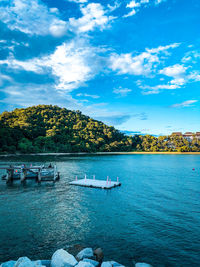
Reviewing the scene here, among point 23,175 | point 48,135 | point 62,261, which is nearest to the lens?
point 62,261

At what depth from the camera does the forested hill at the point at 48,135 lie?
114 m

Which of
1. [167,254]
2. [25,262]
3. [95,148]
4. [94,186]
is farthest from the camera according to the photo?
[95,148]

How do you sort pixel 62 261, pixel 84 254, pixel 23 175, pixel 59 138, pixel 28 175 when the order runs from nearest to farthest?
pixel 62 261, pixel 84 254, pixel 23 175, pixel 28 175, pixel 59 138

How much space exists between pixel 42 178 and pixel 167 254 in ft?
101

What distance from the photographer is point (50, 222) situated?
16734 mm

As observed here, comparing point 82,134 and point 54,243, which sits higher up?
point 82,134

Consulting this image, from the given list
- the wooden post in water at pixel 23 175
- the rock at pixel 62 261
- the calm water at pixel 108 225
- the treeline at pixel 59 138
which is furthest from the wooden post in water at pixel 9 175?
the treeline at pixel 59 138

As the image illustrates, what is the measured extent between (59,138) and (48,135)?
10.4m

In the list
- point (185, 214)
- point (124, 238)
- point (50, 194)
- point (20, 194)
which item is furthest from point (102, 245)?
point (20, 194)

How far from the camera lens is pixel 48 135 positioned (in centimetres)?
14150

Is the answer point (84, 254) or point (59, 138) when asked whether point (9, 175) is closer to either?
point (84, 254)

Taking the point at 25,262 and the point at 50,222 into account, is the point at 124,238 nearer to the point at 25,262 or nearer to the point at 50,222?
the point at 50,222

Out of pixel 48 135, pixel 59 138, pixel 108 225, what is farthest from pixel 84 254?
pixel 59 138

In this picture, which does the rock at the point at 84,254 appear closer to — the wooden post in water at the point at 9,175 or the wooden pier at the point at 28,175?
the wooden pier at the point at 28,175
